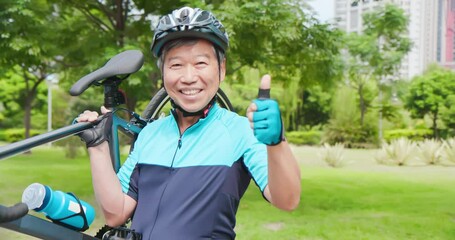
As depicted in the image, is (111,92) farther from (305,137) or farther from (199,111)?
(305,137)

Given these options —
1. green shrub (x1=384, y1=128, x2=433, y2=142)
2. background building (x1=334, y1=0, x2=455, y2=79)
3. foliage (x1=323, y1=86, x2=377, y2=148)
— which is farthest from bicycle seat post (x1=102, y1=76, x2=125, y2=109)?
green shrub (x1=384, y1=128, x2=433, y2=142)

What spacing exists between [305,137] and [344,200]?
12909 millimetres

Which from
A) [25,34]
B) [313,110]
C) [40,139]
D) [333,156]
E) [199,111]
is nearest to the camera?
[40,139]

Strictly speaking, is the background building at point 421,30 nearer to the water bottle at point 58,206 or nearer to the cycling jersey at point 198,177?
the cycling jersey at point 198,177

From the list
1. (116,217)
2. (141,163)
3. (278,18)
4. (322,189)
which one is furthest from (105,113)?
(322,189)

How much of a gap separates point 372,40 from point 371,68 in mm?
1329

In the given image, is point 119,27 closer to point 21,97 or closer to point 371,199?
point 371,199

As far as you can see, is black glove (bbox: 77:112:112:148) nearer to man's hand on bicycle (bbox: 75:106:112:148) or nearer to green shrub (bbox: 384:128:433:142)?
man's hand on bicycle (bbox: 75:106:112:148)

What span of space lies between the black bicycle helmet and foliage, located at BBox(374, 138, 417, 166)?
12.4m

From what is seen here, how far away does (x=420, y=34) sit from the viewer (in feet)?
63.3

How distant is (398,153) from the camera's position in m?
13.3

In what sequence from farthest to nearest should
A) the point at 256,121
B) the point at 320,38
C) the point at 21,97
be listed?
the point at 21,97, the point at 320,38, the point at 256,121

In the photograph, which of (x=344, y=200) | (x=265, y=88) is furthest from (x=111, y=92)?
(x=344, y=200)

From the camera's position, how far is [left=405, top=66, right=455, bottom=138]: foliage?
18834mm
